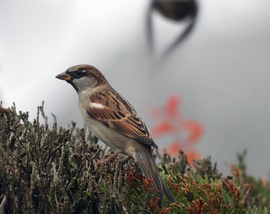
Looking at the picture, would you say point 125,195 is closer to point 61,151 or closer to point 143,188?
point 143,188

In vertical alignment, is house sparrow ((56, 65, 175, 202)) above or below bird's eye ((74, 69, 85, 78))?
below

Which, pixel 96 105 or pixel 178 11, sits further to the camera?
pixel 178 11

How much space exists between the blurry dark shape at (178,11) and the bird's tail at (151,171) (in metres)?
8.11

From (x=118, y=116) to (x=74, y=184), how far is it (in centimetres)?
155

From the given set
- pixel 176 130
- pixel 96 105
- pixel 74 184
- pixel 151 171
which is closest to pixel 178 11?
pixel 176 130

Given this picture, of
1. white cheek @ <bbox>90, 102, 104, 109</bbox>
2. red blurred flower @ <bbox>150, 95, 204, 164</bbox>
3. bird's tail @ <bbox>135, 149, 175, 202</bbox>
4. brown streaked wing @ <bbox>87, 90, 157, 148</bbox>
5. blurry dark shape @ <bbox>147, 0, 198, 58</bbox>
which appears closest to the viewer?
bird's tail @ <bbox>135, 149, 175, 202</bbox>

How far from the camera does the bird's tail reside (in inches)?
168

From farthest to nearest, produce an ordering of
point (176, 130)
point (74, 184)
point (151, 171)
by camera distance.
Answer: point (176, 130), point (151, 171), point (74, 184)

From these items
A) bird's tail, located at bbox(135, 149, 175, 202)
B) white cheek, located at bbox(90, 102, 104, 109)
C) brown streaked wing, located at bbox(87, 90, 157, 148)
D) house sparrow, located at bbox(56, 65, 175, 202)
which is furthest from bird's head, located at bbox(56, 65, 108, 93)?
bird's tail, located at bbox(135, 149, 175, 202)

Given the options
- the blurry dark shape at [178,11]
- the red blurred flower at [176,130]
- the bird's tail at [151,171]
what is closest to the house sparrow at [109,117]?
the bird's tail at [151,171]

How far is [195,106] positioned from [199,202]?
8.01m

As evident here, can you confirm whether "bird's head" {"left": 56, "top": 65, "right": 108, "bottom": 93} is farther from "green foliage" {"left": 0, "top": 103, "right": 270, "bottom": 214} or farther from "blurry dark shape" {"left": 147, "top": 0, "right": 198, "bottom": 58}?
"blurry dark shape" {"left": 147, "top": 0, "right": 198, "bottom": 58}

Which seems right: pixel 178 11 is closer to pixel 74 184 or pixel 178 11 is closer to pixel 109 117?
pixel 109 117

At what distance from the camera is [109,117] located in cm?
550
